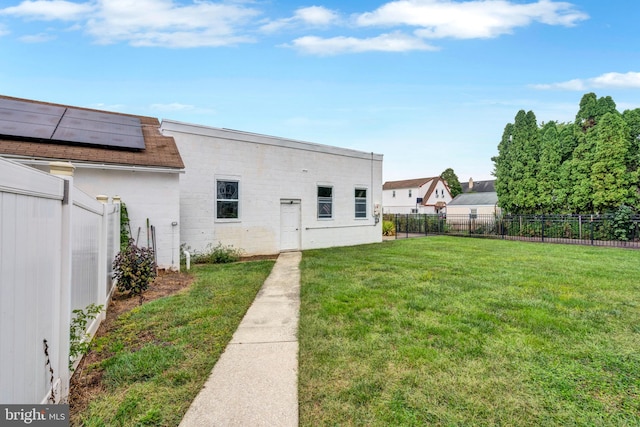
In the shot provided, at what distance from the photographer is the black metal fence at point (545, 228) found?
49.4 feet

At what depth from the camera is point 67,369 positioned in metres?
2.49

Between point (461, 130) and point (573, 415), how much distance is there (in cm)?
1761

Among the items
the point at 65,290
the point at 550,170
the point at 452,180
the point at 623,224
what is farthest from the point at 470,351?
the point at 452,180

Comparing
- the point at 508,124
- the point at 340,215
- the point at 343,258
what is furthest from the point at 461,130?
the point at 343,258

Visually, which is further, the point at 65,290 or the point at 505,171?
the point at 505,171

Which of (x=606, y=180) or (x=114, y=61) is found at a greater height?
(x=114, y=61)

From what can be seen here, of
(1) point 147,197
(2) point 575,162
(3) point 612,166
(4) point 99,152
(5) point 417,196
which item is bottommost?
(1) point 147,197

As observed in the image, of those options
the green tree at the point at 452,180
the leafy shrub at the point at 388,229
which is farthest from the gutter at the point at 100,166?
the green tree at the point at 452,180

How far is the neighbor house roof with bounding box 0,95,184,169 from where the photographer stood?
704 cm

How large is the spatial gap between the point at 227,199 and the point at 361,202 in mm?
6884

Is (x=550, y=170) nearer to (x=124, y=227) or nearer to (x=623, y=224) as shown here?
(x=623, y=224)

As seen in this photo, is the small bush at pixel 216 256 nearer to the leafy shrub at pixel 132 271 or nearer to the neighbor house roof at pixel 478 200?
the leafy shrub at pixel 132 271

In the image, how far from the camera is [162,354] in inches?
132

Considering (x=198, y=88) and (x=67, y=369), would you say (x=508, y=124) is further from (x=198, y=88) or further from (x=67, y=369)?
(x=67, y=369)
